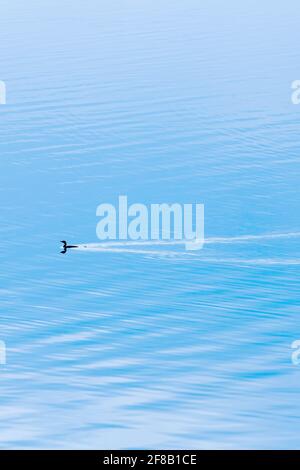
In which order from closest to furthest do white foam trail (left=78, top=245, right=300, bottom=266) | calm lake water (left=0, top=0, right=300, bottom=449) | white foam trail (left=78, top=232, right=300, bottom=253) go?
calm lake water (left=0, top=0, right=300, bottom=449) → white foam trail (left=78, top=245, right=300, bottom=266) → white foam trail (left=78, top=232, right=300, bottom=253)

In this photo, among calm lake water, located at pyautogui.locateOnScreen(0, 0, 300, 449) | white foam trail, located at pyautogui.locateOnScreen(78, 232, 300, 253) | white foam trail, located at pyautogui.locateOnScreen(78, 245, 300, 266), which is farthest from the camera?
white foam trail, located at pyautogui.locateOnScreen(78, 232, 300, 253)

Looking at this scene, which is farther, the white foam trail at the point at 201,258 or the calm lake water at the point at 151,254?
the white foam trail at the point at 201,258

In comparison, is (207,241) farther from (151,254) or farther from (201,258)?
(151,254)

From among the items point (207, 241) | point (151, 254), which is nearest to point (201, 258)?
point (207, 241)

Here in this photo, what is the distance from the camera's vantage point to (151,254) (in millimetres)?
27266

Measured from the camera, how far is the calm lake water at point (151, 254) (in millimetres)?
20047

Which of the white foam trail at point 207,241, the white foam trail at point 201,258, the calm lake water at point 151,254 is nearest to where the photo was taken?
the calm lake water at point 151,254

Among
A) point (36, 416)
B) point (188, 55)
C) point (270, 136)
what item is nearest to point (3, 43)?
point (188, 55)

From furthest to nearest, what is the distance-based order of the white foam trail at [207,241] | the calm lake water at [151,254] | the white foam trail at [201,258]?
the white foam trail at [207,241]
the white foam trail at [201,258]
the calm lake water at [151,254]

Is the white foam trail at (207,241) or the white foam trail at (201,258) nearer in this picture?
the white foam trail at (201,258)

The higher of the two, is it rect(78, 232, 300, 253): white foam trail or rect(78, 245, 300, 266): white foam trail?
rect(78, 232, 300, 253): white foam trail

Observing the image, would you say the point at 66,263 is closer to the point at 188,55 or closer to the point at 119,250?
the point at 119,250

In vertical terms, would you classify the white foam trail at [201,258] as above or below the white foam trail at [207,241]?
below

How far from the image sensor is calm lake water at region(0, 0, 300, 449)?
2005 cm
